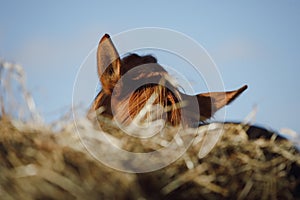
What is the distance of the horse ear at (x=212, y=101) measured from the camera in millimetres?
3524

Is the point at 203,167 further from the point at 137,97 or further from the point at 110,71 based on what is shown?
the point at 110,71

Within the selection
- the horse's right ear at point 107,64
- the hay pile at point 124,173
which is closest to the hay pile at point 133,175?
the hay pile at point 124,173

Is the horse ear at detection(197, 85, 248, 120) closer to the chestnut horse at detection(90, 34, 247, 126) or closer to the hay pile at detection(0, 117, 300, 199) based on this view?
the chestnut horse at detection(90, 34, 247, 126)

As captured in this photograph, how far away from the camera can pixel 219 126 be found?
7.25ft

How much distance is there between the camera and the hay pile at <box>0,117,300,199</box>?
4.71 feet

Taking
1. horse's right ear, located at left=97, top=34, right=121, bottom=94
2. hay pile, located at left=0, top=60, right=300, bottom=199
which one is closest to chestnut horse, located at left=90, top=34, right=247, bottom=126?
horse's right ear, located at left=97, top=34, right=121, bottom=94

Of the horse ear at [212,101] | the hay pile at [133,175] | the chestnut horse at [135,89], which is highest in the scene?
the chestnut horse at [135,89]

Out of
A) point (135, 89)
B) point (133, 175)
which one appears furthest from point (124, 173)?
point (135, 89)

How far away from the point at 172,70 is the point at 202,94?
1.04 ft

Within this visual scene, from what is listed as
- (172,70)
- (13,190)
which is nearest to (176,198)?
(13,190)

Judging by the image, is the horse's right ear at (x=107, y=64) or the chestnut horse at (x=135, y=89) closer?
the chestnut horse at (x=135, y=89)

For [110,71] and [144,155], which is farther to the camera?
[110,71]

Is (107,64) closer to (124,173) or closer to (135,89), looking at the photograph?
(135,89)

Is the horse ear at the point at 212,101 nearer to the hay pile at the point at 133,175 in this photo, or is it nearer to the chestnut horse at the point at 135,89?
the chestnut horse at the point at 135,89
